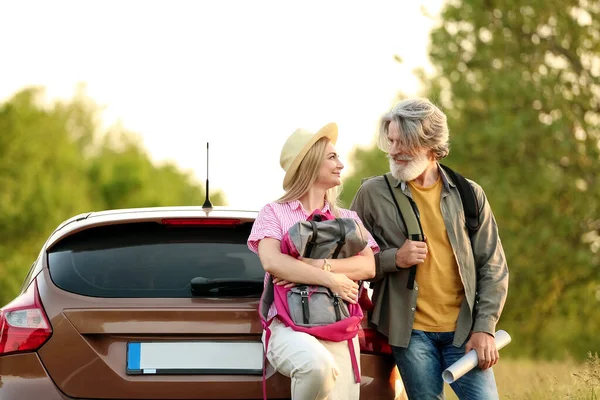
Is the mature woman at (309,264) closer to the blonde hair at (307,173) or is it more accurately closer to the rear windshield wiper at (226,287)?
the blonde hair at (307,173)

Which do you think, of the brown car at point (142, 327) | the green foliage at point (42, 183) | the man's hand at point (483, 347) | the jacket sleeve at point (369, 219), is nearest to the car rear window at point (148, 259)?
the brown car at point (142, 327)

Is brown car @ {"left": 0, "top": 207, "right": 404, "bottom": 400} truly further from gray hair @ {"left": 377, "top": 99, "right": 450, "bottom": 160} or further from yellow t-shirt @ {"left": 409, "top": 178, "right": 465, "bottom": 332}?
gray hair @ {"left": 377, "top": 99, "right": 450, "bottom": 160}

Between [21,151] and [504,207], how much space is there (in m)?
25.1

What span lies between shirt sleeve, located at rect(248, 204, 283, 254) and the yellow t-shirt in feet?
2.70

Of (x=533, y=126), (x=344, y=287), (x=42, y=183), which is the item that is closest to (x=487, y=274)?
(x=344, y=287)

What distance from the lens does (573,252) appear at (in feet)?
70.8

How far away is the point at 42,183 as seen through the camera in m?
41.7

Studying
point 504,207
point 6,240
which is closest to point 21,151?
point 6,240

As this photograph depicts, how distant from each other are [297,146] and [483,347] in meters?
1.28

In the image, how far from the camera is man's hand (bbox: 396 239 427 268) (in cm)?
477

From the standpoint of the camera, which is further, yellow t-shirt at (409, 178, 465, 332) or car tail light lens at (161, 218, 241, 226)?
yellow t-shirt at (409, 178, 465, 332)

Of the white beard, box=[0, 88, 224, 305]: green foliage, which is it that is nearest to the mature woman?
the white beard

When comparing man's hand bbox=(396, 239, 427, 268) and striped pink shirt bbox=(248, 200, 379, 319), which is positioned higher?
striped pink shirt bbox=(248, 200, 379, 319)

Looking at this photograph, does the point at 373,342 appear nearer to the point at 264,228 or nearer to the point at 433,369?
the point at 433,369
